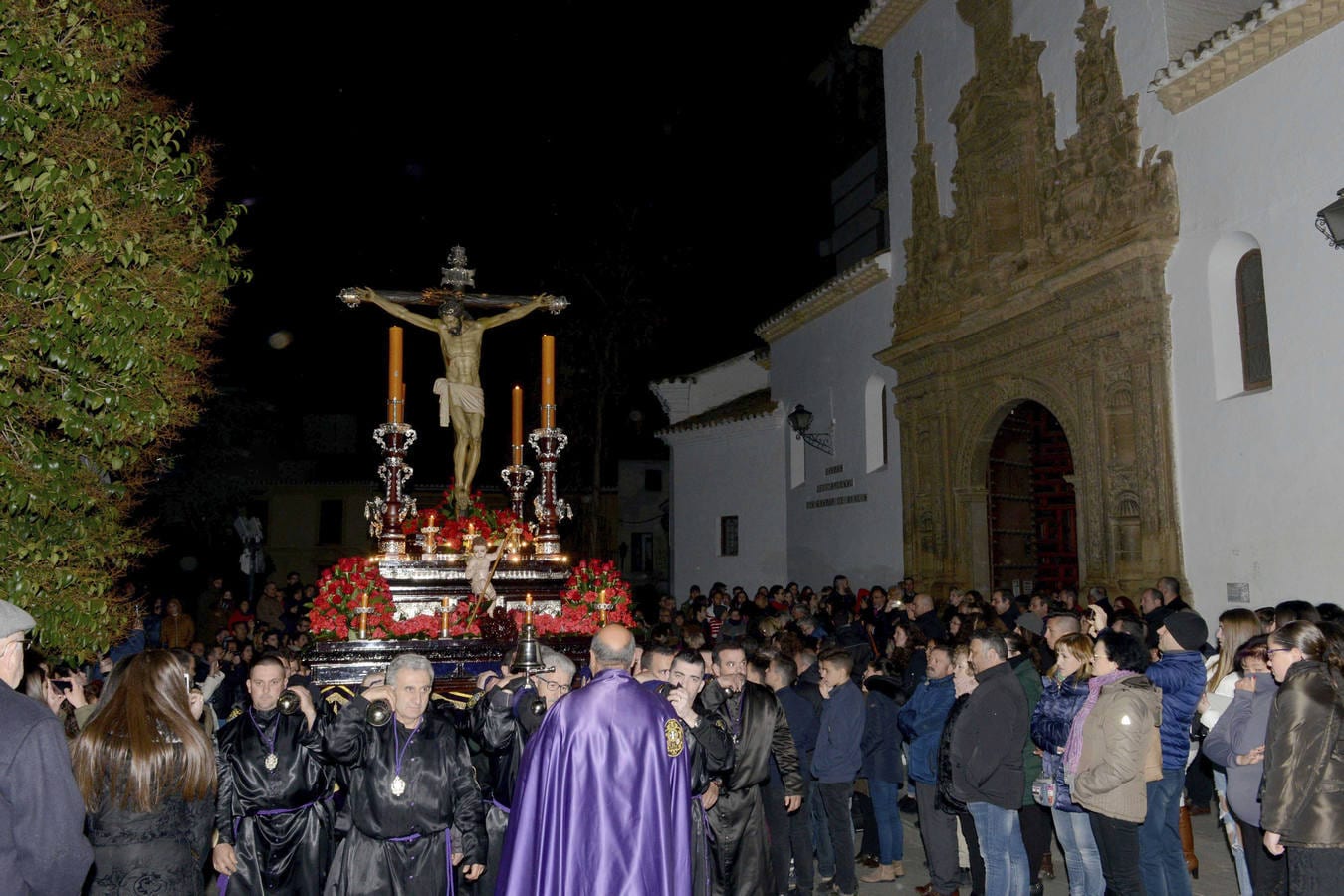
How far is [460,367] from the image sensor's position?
12727 mm

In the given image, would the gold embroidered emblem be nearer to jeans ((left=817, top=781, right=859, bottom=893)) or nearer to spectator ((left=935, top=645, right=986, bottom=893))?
spectator ((left=935, top=645, right=986, bottom=893))

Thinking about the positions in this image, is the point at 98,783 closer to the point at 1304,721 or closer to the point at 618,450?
the point at 1304,721

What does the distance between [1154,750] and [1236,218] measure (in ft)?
25.6

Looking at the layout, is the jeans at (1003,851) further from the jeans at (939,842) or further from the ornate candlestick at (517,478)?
the ornate candlestick at (517,478)

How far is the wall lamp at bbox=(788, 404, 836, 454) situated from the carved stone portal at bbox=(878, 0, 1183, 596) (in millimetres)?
2277

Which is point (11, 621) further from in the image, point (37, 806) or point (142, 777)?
point (142, 777)

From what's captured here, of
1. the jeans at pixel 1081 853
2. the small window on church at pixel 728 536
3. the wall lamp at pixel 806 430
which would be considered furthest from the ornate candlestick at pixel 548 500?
the small window on church at pixel 728 536

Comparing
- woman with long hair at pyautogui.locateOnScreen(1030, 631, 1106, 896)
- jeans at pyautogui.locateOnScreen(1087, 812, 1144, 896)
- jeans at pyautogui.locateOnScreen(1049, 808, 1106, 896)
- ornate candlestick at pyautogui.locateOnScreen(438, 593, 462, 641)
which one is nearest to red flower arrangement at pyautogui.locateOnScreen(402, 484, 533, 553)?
ornate candlestick at pyautogui.locateOnScreen(438, 593, 462, 641)

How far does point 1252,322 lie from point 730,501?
15.3m

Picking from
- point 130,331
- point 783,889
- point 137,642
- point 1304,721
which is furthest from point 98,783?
point 137,642

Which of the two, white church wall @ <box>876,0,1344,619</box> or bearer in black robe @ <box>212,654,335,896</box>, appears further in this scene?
white church wall @ <box>876,0,1344,619</box>

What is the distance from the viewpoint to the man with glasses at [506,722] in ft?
19.6

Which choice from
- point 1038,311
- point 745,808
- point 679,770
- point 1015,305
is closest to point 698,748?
point 679,770

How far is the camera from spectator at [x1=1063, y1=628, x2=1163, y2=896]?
6008 millimetres
